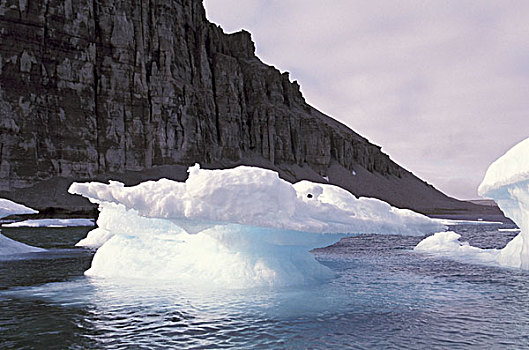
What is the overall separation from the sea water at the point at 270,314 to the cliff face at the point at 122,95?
64491 mm

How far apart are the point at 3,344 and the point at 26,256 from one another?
15745 millimetres

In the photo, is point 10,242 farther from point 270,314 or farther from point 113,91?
point 113,91

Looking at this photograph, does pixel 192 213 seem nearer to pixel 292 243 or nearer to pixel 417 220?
pixel 292 243

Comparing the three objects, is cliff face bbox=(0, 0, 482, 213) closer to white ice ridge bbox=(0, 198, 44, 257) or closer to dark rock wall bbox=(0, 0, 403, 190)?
dark rock wall bbox=(0, 0, 403, 190)

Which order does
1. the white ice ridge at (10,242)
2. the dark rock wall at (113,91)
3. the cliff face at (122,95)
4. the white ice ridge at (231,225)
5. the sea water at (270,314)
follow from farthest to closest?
the cliff face at (122,95), the dark rock wall at (113,91), the white ice ridge at (10,242), the white ice ridge at (231,225), the sea water at (270,314)

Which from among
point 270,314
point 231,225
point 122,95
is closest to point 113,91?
point 122,95

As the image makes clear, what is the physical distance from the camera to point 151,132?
8438 centimetres

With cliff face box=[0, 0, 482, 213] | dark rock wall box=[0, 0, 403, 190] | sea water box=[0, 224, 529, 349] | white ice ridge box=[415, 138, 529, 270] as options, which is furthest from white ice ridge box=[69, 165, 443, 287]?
dark rock wall box=[0, 0, 403, 190]

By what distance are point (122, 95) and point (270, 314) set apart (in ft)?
261

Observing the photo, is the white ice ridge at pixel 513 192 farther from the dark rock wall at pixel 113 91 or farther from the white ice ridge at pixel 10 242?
the dark rock wall at pixel 113 91

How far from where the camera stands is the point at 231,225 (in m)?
11.9

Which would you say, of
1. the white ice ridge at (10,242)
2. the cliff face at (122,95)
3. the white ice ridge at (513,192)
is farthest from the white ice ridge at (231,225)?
the cliff face at (122,95)

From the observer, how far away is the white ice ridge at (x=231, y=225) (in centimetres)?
1070

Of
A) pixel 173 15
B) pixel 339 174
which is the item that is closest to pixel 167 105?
pixel 173 15
